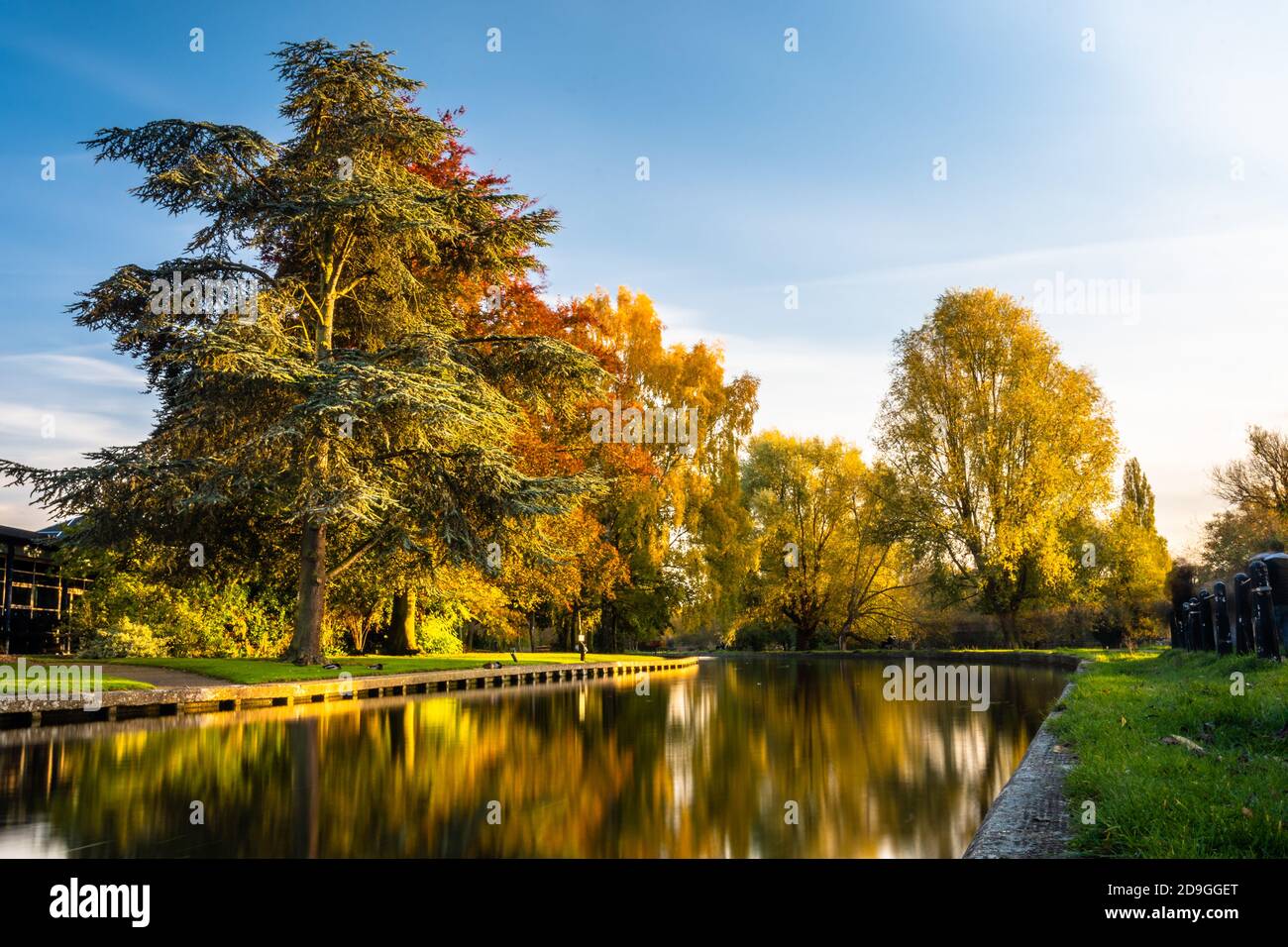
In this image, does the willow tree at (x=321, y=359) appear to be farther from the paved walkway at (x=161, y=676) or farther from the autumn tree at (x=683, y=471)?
the autumn tree at (x=683, y=471)

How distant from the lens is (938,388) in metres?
37.1

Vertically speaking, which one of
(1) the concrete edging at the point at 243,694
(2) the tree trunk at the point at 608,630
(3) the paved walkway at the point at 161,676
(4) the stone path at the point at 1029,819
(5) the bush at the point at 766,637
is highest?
(4) the stone path at the point at 1029,819

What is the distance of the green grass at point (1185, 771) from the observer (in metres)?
4.33

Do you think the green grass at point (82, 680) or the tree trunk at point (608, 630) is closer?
the green grass at point (82, 680)

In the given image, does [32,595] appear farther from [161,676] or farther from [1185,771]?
[1185,771]

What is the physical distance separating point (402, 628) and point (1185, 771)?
2576cm

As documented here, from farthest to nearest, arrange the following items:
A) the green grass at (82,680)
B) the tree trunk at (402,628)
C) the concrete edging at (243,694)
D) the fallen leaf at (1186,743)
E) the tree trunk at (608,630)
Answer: the tree trunk at (608,630) → the tree trunk at (402,628) → the green grass at (82,680) → the concrete edging at (243,694) → the fallen leaf at (1186,743)

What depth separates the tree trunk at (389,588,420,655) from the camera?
28.7 m

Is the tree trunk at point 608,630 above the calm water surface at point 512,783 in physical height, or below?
below

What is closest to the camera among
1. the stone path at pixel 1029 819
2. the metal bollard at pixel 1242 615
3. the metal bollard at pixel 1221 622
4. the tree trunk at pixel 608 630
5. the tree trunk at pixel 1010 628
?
the stone path at pixel 1029 819

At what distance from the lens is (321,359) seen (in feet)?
65.0

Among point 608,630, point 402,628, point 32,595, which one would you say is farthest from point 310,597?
point 608,630
